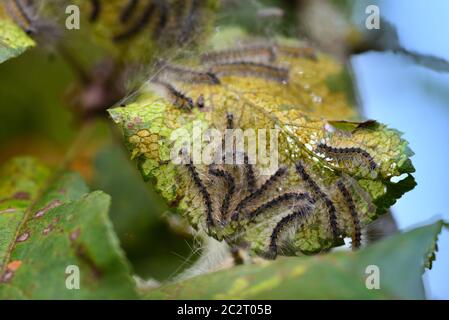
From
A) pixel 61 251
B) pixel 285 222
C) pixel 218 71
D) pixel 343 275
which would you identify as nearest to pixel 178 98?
pixel 218 71

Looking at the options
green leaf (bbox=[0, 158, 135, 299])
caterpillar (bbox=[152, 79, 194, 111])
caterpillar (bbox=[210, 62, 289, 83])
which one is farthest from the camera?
caterpillar (bbox=[210, 62, 289, 83])

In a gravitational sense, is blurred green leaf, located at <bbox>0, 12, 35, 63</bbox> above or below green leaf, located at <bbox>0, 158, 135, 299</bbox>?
above

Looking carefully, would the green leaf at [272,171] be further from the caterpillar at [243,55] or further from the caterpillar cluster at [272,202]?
the caterpillar at [243,55]

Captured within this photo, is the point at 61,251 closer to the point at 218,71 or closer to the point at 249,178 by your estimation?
the point at 249,178

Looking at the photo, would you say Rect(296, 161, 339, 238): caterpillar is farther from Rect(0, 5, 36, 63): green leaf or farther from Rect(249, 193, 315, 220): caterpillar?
Rect(0, 5, 36, 63): green leaf

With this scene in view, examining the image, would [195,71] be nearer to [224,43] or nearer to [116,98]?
[224,43]

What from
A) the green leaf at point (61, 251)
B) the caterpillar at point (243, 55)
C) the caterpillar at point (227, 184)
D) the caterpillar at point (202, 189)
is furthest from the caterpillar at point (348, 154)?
the green leaf at point (61, 251)

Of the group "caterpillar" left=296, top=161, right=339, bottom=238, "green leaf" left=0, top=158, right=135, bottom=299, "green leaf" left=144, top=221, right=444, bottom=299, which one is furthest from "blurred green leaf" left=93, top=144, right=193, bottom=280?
"green leaf" left=144, top=221, right=444, bottom=299

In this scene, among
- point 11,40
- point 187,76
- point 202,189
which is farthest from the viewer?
point 187,76
